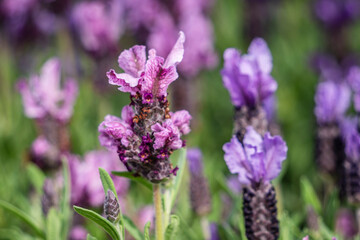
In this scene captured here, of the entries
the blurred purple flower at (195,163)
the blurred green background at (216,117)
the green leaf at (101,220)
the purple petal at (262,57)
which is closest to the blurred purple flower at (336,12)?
the blurred green background at (216,117)

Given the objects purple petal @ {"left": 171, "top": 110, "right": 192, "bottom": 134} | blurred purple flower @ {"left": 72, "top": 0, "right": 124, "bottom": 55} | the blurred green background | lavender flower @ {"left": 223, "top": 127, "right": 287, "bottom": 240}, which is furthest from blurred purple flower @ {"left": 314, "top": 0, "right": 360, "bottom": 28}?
purple petal @ {"left": 171, "top": 110, "right": 192, "bottom": 134}

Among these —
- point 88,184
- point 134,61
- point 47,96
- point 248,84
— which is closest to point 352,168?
point 248,84

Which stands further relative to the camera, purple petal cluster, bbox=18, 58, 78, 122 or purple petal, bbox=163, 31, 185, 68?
purple petal cluster, bbox=18, 58, 78, 122

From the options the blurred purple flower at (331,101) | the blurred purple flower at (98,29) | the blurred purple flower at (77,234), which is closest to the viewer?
the blurred purple flower at (77,234)

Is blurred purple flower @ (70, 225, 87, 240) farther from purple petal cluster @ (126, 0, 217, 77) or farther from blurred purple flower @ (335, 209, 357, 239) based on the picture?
purple petal cluster @ (126, 0, 217, 77)

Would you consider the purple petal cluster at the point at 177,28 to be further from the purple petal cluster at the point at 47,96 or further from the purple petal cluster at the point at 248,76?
the purple petal cluster at the point at 248,76

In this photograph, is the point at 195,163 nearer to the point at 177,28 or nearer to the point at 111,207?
the point at 111,207

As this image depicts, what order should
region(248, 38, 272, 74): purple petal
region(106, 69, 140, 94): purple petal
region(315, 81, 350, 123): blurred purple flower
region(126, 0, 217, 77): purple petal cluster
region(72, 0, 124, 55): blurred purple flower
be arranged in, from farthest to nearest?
1. region(126, 0, 217, 77): purple petal cluster
2. region(72, 0, 124, 55): blurred purple flower
3. region(315, 81, 350, 123): blurred purple flower
4. region(248, 38, 272, 74): purple petal
5. region(106, 69, 140, 94): purple petal
